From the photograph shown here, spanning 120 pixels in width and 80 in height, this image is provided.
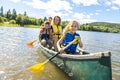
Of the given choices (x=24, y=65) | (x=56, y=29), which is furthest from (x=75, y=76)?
(x=56, y=29)

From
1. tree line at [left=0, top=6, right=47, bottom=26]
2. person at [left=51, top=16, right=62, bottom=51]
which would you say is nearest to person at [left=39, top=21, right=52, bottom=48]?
person at [left=51, top=16, right=62, bottom=51]

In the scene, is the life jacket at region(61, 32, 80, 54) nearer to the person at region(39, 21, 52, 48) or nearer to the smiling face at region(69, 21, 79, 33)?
the smiling face at region(69, 21, 79, 33)

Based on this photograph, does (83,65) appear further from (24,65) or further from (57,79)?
(24,65)

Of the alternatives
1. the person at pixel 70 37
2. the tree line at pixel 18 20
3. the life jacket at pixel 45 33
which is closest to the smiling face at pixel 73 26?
the person at pixel 70 37

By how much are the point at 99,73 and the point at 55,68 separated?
386 cm

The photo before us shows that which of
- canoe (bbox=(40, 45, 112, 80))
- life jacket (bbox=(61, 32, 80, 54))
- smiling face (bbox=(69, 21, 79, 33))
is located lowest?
canoe (bbox=(40, 45, 112, 80))

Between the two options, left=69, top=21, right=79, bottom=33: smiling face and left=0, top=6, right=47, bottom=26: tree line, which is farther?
left=0, top=6, right=47, bottom=26: tree line

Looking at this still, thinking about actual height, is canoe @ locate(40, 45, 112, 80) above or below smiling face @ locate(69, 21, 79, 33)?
below

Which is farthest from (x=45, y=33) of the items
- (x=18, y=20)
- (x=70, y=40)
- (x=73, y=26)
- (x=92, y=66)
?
(x=18, y=20)

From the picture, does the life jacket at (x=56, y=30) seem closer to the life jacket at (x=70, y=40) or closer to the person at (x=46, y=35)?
the person at (x=46, y=35)

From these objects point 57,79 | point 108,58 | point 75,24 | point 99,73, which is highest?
point 75,24

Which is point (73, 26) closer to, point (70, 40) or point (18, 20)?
point (70, 40)

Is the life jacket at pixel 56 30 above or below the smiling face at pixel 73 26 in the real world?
below

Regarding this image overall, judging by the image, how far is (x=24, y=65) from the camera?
9.70 m
